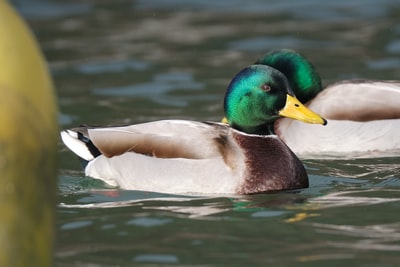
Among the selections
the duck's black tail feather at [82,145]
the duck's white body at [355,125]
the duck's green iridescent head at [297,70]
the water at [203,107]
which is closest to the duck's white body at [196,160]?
the water at [203,107]

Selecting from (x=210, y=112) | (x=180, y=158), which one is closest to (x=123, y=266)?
(x=180, y=158)

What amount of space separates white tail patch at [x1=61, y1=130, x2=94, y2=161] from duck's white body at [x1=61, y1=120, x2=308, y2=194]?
0.32m

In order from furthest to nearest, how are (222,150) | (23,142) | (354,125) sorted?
(354,125), (222,150), (23,142)

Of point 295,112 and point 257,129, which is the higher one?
point 295,112

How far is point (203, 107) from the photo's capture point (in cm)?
1141

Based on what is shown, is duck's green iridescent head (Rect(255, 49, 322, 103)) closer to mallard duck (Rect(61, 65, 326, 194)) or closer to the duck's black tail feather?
mallard duck (Rect(61, 65, 326, 194))

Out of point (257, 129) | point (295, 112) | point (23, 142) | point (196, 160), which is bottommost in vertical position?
point (196, 160)

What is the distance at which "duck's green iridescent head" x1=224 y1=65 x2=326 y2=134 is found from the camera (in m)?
7.66

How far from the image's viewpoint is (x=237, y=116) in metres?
7.76

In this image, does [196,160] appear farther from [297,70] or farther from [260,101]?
[297,70]

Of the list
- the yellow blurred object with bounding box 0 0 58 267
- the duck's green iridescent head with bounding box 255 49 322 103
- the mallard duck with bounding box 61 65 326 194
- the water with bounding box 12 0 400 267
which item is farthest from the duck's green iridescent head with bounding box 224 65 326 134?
the yellow blurred object with bounding box 0 0 58 267

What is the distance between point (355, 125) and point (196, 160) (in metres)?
2.36

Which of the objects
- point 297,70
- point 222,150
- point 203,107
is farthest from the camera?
point 203,107

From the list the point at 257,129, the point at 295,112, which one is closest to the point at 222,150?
the point at 257,129
